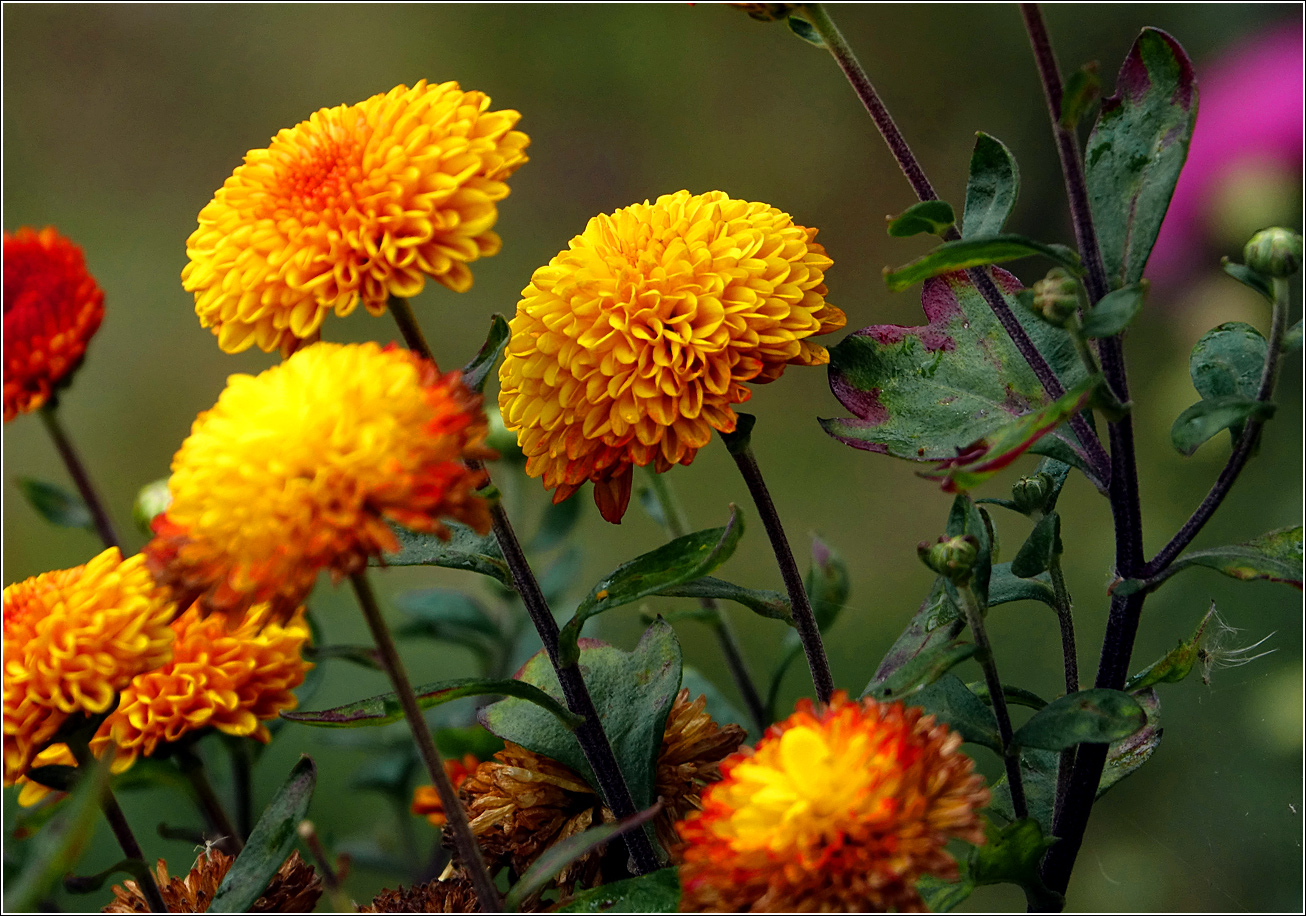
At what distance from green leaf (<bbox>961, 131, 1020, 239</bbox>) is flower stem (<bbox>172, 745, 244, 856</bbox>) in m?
0.33

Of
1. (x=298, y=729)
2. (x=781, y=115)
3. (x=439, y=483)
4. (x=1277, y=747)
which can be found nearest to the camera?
(x=439, y=483)

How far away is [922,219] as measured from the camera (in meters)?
0.30

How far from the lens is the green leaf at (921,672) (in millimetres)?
293

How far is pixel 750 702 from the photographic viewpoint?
0.52 meters

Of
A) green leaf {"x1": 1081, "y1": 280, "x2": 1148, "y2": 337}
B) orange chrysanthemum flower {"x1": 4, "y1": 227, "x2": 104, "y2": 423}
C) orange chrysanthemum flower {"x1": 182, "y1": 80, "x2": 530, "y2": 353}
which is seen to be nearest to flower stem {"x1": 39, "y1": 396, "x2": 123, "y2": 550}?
orange chrysanthemum flower {"x1": 4, "y1": 227, "x2": 104, "y2": 423}

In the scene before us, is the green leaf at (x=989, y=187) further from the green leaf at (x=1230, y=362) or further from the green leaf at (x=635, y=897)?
the green leaf at (x=635, y=897)

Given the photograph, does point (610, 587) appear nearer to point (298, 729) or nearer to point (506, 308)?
point (298, 729)

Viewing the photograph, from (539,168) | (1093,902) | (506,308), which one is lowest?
(1093,902)

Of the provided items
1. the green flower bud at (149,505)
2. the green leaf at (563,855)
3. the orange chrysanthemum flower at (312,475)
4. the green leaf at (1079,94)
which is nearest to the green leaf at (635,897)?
the green leaf at (563,855)

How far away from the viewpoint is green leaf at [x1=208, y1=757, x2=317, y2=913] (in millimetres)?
331

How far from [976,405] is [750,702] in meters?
0.22

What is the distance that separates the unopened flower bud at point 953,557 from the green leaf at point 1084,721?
0.14 feet

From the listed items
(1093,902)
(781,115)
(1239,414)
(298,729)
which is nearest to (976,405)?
(1239,414)

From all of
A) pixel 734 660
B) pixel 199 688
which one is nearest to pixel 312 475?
pixel 199 688
